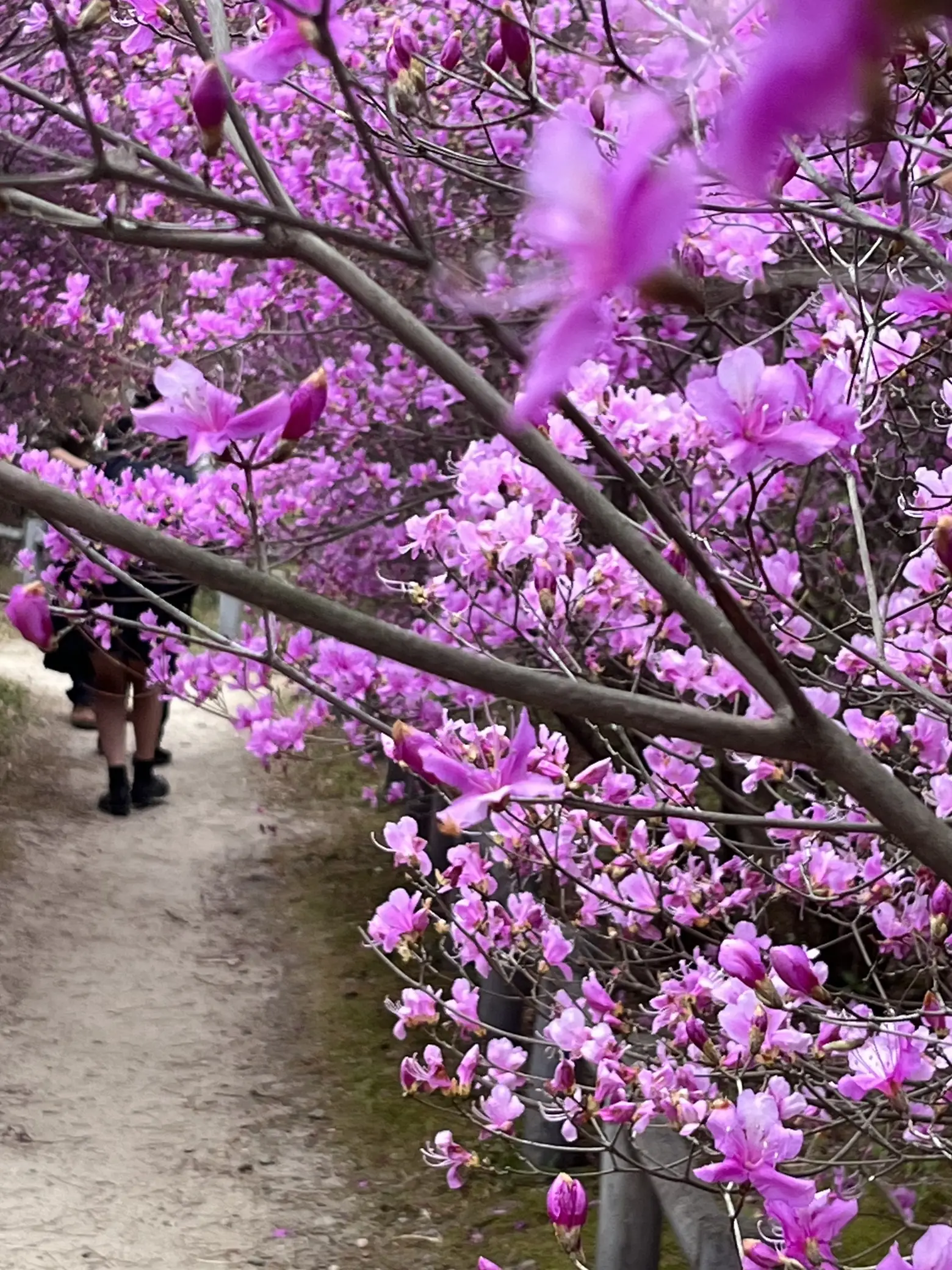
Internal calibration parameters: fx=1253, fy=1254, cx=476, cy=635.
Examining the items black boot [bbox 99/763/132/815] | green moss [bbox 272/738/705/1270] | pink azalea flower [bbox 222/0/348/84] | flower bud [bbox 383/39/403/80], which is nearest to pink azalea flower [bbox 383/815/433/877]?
green moss [bbox 272/738/705/1270]

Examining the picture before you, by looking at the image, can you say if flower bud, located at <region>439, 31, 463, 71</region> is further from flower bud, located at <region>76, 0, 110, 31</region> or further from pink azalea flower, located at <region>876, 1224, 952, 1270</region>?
pink azalea flower, located at <region>876, 1224, 952, 1270</region>

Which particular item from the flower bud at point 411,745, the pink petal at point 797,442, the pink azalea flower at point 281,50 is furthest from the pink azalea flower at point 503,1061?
the pink azalea flower at point 281,50

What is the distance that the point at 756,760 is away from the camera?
214 centimetres

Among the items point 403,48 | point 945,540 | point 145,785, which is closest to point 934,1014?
point 945,540

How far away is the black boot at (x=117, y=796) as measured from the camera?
721 centimetres

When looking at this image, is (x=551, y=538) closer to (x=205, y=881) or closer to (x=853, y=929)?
(x=853, y=929)

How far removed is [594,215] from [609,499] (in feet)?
9.27

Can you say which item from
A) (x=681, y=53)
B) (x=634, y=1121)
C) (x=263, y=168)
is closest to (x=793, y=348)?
(x=681, y=53)

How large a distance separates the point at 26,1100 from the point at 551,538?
324cm

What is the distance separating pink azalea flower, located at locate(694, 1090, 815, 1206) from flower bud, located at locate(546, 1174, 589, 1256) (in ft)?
1.02

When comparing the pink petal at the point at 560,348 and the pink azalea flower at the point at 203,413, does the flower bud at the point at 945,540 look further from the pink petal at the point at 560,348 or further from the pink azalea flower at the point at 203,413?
the pink petal at the point at 560,348

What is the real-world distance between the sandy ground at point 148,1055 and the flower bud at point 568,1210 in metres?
2.11

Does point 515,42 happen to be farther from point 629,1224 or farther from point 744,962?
point 629,1224

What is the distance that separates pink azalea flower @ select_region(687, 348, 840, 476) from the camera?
1.05 metres
